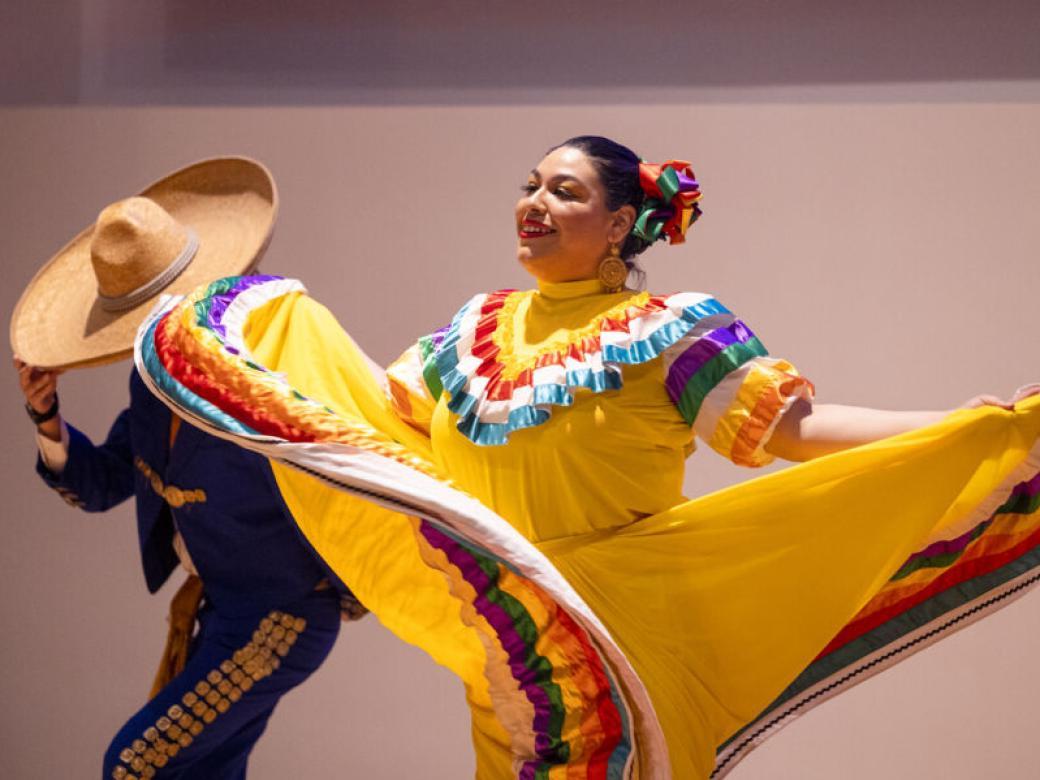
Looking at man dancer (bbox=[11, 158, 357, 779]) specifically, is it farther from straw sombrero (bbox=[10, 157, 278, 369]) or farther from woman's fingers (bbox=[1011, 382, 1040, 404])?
woman's fingers (bbox=[1011, 382, 1040, 404])

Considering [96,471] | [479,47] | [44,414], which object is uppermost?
[479,47]

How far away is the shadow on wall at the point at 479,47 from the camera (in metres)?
3.38

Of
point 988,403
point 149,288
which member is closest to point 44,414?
point 149,288

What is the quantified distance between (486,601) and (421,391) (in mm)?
459

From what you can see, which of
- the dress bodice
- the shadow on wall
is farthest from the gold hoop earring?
the shadow on wall

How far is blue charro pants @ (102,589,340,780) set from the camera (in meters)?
2.61

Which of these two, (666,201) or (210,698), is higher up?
(666,201)

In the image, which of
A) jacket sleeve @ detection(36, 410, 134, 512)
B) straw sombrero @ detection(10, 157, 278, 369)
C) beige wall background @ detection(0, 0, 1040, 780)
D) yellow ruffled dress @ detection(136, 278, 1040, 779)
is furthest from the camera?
beige wall background @ detection(0, 0, 1040, 780)

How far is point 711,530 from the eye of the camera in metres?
2.18

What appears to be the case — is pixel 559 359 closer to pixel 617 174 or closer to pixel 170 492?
pixel 617 174

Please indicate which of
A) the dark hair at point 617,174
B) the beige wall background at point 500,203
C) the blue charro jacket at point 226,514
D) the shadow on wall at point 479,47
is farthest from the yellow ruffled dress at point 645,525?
the shadow on wall at point 479,47

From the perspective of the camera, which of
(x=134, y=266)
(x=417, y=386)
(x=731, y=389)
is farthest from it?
(x=134, y=266)

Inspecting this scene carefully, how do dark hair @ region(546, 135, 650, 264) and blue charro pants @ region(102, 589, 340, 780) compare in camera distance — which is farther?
blue charro pants @ region(102, 589, 340, 780)

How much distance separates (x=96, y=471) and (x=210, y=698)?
1.85 feet
